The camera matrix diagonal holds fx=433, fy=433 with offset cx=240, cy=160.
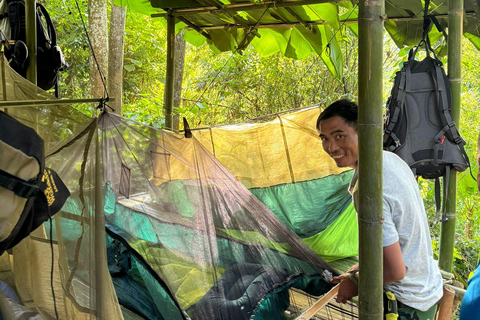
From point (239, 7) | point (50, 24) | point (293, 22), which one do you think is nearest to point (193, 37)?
point (293, 22)

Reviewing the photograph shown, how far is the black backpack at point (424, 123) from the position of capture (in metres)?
1.97

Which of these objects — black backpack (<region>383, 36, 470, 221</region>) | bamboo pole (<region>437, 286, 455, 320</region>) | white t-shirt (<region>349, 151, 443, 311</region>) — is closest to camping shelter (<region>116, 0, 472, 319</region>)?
black backpack (<region>383, 36, 470, 221</region>)

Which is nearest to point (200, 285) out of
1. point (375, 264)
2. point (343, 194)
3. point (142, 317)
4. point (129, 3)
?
point (142, 317)

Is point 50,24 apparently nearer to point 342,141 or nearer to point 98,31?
point 342,141

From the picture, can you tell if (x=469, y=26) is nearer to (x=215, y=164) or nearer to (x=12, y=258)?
(x=215, y=164)

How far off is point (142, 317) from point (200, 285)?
0.29m

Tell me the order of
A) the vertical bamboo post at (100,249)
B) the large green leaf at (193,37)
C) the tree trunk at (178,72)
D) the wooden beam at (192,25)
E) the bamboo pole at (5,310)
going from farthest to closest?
the tree trunk at (178,72) < the large green leaf at (193,37) < the wooden beam at (192,25) < the vertical bamboo post at (100,249) < the bamboo pole at (5,310)

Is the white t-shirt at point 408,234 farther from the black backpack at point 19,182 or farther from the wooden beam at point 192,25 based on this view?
the wooden beam at point 192,25

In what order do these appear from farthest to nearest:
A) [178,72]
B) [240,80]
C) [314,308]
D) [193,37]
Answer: [240,80]
[178,72]
[193,37]
[314,308]

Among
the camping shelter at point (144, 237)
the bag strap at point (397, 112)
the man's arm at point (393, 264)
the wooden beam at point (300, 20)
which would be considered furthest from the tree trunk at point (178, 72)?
the man's arm at point (393, 264)

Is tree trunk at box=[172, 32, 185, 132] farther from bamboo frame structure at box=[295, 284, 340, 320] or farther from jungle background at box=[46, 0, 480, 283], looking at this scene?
bamboo frame structure at box=[295, 284, 340, 320]

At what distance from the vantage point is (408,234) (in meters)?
1.37

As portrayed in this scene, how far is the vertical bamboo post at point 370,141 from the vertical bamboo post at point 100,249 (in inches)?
31.7

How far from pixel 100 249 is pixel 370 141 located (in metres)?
0.91
